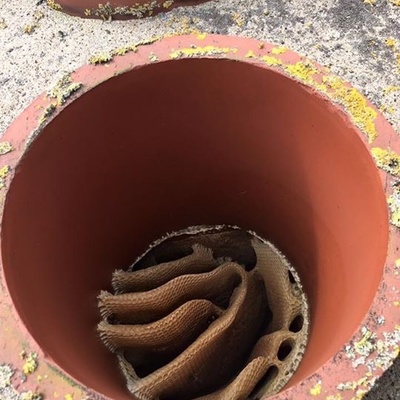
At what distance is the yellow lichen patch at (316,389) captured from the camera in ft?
2.26

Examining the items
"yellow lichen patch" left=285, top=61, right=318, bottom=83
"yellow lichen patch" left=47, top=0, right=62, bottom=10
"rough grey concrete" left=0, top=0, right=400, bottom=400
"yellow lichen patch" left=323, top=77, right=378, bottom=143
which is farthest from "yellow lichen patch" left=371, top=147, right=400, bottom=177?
"yellow lichen patch" left=47, top=0, right=62, bottom=10

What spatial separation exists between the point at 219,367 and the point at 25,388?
432mm

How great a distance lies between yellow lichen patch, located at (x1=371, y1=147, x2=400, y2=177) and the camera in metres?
0.80

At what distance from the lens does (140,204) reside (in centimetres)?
117

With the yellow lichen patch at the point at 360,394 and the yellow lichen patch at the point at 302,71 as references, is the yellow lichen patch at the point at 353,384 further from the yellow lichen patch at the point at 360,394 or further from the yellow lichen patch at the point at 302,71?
the yellow lichen patch at the point at 302,71

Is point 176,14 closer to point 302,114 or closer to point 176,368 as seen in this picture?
point 302,114

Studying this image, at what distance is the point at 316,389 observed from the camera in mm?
690

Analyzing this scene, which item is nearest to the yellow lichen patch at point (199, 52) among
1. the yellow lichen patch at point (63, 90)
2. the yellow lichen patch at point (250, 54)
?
the yellow lichen patch at point (250, 54)

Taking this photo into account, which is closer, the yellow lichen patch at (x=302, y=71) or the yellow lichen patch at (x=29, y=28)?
the yellow lichen patch at (x=302, y=71)

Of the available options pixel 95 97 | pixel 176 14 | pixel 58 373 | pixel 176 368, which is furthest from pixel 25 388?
pixel 176 14

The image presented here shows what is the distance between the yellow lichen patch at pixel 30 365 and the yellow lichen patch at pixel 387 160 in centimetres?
48

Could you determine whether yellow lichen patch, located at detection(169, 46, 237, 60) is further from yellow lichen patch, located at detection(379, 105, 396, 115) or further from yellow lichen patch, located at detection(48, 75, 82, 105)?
yellow lichen patch, located at detection(379, 105, 396, 115)

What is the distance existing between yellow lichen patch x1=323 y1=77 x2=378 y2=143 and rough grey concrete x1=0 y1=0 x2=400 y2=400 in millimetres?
155

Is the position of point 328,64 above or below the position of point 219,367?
above
